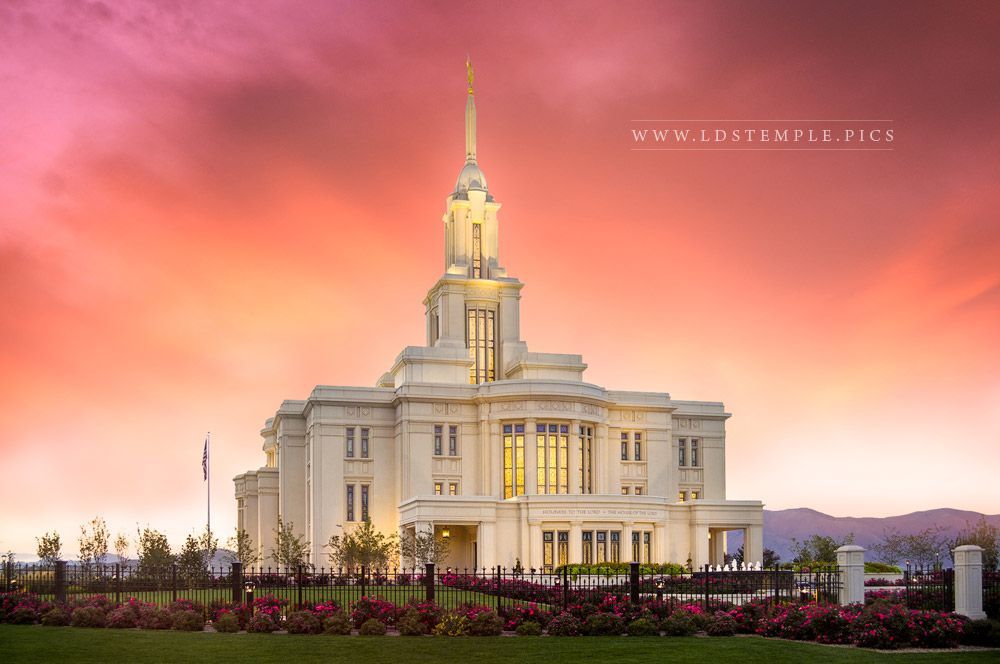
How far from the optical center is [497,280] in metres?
76.5

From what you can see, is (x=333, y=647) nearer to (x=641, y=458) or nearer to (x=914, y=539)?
(x=641, y=458)

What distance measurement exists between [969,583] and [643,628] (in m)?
9.20

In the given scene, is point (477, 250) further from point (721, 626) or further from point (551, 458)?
point (721, 626)

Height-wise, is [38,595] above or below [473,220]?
below

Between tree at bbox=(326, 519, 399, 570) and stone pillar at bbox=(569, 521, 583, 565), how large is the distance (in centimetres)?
975

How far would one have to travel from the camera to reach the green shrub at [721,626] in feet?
99.1

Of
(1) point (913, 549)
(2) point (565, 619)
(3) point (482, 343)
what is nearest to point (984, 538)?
(1) point (913, 549)

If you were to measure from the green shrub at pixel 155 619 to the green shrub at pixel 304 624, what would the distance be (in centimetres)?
363

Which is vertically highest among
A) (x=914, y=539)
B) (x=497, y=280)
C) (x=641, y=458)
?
(x=497, y=280)

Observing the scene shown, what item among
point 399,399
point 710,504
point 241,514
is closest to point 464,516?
point 399,399

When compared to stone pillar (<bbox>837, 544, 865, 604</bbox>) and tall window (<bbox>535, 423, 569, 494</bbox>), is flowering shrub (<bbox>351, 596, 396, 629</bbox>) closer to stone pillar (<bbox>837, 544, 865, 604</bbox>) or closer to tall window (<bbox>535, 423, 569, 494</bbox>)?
stone pillar (<bbox>837, 544, 865, 604</bbox>)

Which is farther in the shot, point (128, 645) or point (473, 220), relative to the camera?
point (473, 220)

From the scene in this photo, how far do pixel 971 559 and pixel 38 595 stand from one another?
94.7ft

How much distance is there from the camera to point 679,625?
29984 mm
